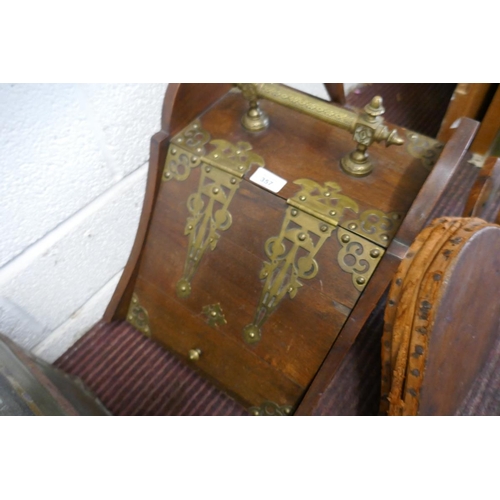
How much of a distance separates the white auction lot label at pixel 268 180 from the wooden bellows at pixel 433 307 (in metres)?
0.28

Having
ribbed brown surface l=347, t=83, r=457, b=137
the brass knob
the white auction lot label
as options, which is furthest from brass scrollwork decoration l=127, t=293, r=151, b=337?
ribbed brown surface l=347, t=83, r=457, b=137

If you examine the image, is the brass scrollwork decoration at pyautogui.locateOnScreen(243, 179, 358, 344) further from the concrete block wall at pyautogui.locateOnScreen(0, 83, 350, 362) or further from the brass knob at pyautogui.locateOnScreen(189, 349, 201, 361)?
the concrete block wall at pyautogui.locateOnScreen(0, 83, 350, 362)

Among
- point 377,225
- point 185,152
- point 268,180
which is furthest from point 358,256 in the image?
point 185,152

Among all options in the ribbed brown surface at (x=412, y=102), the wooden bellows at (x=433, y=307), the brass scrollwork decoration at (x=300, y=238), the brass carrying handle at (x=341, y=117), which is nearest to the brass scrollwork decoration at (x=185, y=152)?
the brass carrying handle at (x=341, y=117)

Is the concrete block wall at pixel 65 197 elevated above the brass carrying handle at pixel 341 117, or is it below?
below

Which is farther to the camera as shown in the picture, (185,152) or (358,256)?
(185,152)

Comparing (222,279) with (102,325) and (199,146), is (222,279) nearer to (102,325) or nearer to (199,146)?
(199,146)

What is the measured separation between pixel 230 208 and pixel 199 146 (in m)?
0.16

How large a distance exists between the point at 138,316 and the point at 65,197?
1.27 feet

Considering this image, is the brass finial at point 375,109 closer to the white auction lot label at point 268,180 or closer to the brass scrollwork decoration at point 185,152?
the white auction lot label at point 268,180

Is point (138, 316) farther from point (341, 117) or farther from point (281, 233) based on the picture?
point (341, 117)

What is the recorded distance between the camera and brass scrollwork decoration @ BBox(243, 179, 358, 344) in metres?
0.76

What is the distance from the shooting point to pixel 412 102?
1918mm

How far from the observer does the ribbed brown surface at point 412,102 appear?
182cm
